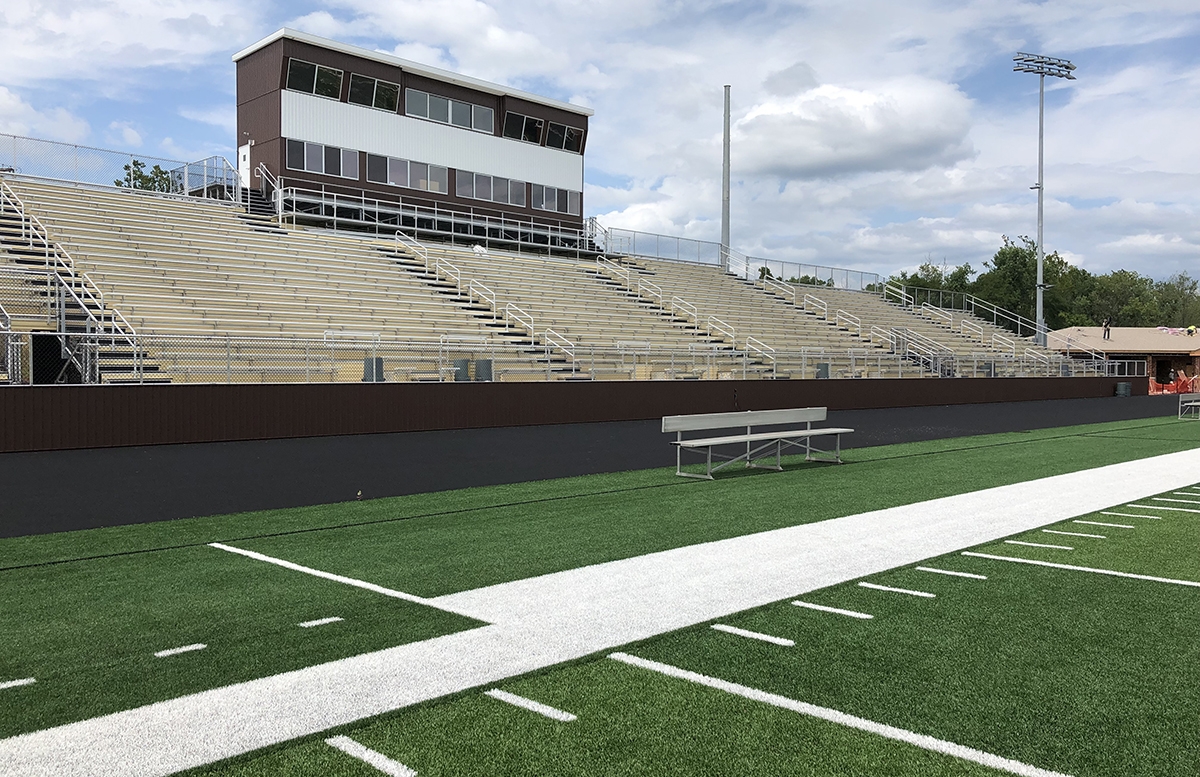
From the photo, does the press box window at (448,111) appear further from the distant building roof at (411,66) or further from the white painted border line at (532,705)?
the white painted border line at (532,705)

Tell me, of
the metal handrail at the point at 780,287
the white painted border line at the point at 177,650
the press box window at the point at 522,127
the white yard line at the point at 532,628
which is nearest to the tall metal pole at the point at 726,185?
the metal handrail at the point at 780,287

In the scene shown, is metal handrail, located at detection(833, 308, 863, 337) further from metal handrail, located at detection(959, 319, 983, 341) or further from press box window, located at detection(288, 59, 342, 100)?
press box window, located at detection(288, 59, 342, 100)

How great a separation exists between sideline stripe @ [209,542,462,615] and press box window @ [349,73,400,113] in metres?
24.6

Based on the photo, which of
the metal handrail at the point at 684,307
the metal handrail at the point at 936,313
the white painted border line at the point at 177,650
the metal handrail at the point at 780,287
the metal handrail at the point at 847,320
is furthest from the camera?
the metal handrail at the point at 936,313

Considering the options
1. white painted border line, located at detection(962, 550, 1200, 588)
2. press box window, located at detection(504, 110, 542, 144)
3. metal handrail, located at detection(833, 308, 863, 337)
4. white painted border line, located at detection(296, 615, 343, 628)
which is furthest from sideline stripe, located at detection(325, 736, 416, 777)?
press box window, located at detection(504, 110, 542, 144)

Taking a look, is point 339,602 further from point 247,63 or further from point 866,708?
point 247,63

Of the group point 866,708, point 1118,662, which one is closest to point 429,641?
point 866,708

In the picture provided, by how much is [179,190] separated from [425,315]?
1267cm

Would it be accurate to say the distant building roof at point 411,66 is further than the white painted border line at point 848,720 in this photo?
Yes

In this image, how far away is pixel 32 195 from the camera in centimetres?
2289

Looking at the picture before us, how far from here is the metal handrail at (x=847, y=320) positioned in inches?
1350

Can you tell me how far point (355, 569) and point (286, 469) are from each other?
5594mm

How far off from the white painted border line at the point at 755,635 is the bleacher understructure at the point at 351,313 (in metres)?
10.1

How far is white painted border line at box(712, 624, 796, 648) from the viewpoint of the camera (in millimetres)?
5527
